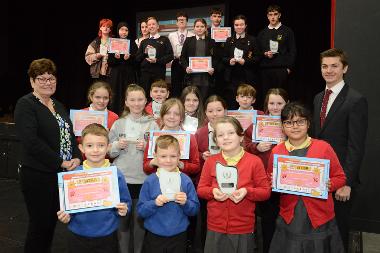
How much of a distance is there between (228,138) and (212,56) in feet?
A: 11.4

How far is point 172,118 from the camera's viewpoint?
354cm

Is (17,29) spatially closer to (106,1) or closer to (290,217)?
(106,1)

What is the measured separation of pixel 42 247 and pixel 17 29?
9.46 m

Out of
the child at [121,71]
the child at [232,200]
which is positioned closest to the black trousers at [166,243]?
the child at [232,200]

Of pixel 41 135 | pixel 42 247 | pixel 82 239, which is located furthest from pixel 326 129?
pixel 42 247

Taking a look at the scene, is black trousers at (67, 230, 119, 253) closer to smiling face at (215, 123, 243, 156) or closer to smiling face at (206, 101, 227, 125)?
smiling face at (215, 123, 243, 156)

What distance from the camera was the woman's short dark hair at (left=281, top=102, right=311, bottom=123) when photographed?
2.85 metres

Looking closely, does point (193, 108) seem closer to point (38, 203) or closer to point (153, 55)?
point (38, 203)

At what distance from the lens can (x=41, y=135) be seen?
3150 millimetres

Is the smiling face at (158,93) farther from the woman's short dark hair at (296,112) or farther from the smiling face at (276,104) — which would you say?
the woman's short dark hair at (296,112)

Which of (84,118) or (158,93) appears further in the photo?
(158,93)

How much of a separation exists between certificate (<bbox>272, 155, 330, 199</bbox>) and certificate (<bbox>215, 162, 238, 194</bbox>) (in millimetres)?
293

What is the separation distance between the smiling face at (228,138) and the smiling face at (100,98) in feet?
5.94

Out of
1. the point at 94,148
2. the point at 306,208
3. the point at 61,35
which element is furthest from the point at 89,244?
the point at 61,35
